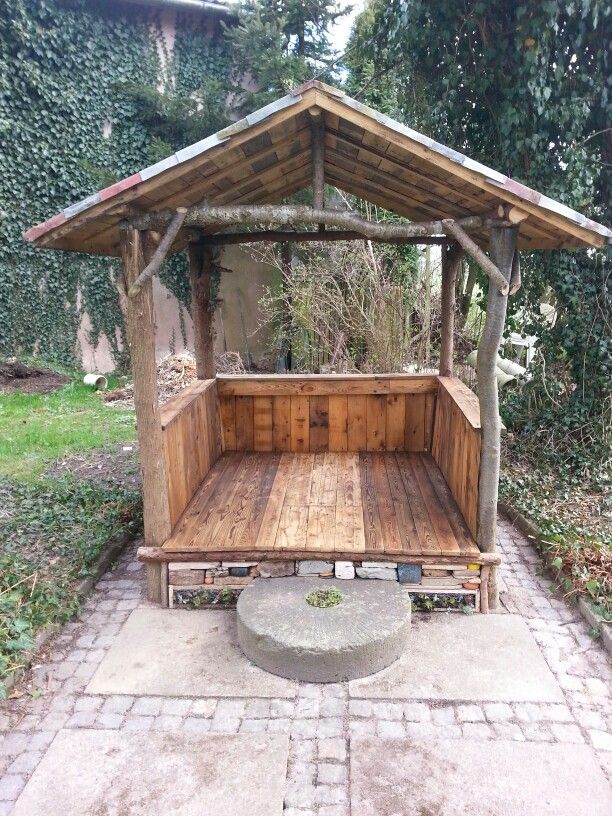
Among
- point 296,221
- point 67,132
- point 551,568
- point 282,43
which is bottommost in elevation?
point 551,568

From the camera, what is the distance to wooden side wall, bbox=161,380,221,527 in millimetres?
3691

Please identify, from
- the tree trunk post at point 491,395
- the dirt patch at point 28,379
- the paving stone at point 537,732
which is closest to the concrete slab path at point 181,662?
the paving stone at point 537,732

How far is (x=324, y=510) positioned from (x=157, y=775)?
198 centimetres

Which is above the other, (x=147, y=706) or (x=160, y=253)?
(x=160, y=253)

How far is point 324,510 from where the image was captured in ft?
13.0

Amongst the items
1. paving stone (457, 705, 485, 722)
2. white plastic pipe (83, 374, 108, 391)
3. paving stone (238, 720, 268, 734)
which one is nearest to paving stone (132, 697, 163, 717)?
paving stone (238, 720, 268, 734)

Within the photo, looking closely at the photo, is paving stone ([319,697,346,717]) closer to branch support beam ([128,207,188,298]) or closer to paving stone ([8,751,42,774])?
paving stone ([8,751,42,774])

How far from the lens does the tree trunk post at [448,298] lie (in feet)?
16.1

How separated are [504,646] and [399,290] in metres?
5.10

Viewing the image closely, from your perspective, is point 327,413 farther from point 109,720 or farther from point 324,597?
point 109,720

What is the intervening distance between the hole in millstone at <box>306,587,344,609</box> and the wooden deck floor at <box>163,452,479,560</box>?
0.23 m

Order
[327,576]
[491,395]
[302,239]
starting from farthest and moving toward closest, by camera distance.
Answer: [302,239]
[327,576]
[491,395]

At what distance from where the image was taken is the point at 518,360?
26.5ft

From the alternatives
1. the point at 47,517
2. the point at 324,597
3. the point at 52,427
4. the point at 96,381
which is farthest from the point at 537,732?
the point at 96,381
